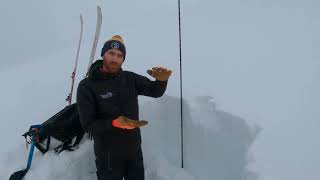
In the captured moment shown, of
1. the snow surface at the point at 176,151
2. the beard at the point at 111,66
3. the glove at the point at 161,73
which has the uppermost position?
the beard at the point at 111,66

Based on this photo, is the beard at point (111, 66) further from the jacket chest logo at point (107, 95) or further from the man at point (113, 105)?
the jacket chest logo at point (107, 95)

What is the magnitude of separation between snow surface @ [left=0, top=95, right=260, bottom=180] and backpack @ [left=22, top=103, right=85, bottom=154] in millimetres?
105

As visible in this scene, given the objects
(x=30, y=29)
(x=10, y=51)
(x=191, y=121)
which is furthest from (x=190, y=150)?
(x=30, y=29)

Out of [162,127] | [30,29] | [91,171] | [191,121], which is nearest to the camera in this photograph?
[91,171]

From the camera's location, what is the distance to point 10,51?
15320 mm

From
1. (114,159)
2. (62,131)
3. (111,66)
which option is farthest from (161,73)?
(62,131)

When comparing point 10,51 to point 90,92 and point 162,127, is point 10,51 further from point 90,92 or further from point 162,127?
point 90,92

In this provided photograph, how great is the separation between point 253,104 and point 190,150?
3.45 ft

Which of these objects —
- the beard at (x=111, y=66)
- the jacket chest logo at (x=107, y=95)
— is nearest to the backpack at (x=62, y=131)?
the jacket chest logo at (x=107, y=95)

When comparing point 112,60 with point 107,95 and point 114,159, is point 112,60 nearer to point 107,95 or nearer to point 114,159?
point 107,95

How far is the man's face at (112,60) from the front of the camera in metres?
3.80

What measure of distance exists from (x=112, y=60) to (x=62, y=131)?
1239 mm

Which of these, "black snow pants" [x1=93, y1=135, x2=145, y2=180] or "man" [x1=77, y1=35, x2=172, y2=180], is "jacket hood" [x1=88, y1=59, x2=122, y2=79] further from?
"black snow pants" [x1=93, y1=135, x2=145, y2=180]

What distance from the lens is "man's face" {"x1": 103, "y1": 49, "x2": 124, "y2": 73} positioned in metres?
3.80
